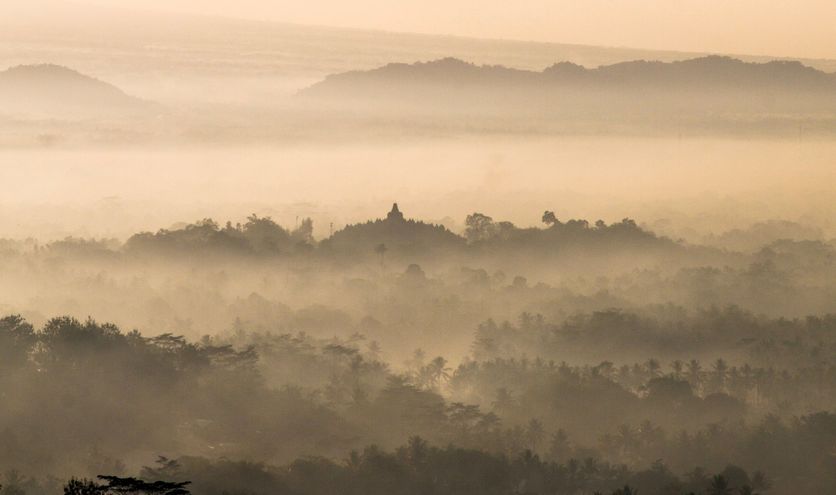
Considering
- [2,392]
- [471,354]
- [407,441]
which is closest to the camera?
[407,441]

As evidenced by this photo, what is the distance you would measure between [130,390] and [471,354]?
5438cm

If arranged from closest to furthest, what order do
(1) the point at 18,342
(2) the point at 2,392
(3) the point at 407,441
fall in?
1. (3) the point at 407,441
2. (2) the point at 2,392
3. (1) the point at 18,342

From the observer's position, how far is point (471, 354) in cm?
18938

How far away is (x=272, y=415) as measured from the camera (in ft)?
459

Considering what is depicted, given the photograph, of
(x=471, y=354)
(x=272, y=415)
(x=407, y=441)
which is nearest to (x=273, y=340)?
(x=471, y=354)

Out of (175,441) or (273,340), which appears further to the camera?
(273,340)

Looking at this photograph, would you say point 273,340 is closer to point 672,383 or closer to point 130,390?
point 130,390

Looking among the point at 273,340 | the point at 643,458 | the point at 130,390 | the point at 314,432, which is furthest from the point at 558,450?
the point at 273,340

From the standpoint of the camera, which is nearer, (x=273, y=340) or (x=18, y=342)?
(x=18, y=342)

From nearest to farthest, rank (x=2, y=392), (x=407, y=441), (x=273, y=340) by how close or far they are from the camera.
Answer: (x=407, y=441) < (x=2, y=392) < (x=273, y=340)

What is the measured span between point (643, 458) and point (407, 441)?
68.4 feet

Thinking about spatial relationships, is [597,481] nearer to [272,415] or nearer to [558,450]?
[558,450]

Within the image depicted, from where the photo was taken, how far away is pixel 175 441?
136m

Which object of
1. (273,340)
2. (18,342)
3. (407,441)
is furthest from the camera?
(273,340)
